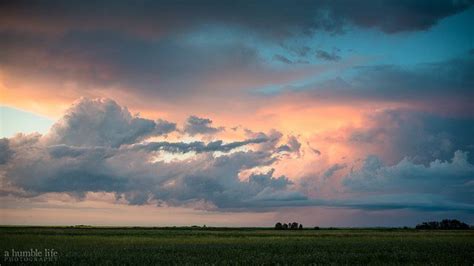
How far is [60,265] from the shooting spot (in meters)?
29.4

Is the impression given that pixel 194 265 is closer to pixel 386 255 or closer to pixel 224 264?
pixel 224 264

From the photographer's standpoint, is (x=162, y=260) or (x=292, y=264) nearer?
(x=292, y=264)

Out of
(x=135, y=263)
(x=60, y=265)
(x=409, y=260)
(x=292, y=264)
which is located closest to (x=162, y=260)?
(x=135, y=263)

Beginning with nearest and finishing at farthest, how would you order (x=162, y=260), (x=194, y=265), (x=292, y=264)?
(x=194, y=265) < (x=292, y=264) < (x=162, y=260)

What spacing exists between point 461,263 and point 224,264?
1733 cm

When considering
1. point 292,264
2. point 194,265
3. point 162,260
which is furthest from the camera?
point 162,260

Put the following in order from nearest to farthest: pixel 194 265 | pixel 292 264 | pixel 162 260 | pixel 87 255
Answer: pixel 194 265
pixel 292 264
pixel 162 260
pixel 87 255

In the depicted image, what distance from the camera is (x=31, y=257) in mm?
33906

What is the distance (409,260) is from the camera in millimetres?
35406

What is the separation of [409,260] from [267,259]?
38.6ft

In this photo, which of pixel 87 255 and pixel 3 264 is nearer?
pixel 3 264

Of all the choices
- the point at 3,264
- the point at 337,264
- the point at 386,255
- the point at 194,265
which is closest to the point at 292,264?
the point at 337,264

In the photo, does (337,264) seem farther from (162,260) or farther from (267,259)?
(162,260)

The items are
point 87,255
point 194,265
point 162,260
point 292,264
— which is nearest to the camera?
point 194,265
